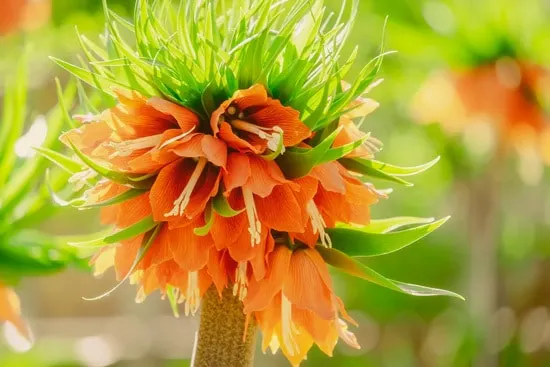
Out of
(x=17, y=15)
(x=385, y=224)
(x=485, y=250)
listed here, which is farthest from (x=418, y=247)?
(x=385, y=224)

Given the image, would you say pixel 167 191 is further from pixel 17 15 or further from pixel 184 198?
pixel 17 15

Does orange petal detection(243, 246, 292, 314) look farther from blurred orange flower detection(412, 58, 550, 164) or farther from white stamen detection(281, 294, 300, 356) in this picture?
blurred orange flower detection(412, 58, 550, 164)

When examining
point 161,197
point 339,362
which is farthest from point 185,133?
point 339,362

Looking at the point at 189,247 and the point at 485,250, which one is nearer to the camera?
the point at 189,247

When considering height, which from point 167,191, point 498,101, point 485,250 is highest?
point 498,101

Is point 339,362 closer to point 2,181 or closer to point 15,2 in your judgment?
point 15,2

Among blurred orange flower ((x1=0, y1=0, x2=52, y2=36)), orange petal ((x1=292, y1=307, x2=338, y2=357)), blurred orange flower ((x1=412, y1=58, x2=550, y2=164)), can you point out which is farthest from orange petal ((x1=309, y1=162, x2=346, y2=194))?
blurred orange flower ((x1=412, y1=58, x2=550, y2=164))
